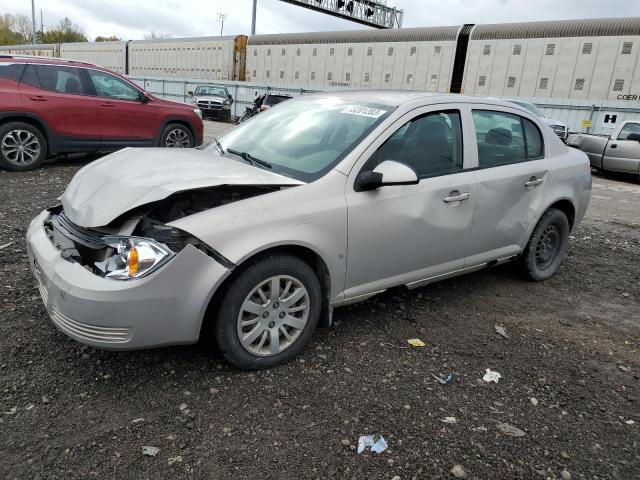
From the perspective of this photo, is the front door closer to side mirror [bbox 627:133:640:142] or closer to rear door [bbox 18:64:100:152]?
rear door [bbox 18:64:100:152]

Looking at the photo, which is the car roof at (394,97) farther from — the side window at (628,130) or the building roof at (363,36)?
the building roof at (363,36)

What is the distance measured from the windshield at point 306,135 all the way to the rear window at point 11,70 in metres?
5.68

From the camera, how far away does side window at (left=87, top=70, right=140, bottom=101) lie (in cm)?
883

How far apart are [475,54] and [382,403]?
77.7 ft

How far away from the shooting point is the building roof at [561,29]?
64.2 feet

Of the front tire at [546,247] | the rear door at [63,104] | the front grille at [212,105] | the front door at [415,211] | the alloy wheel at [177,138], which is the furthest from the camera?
the front grille at [212,105]

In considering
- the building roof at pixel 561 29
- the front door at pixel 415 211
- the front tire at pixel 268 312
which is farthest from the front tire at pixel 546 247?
the building roof at pixel 561 29

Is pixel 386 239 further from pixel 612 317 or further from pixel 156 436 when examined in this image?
pixel 612 317

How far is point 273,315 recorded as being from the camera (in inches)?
117

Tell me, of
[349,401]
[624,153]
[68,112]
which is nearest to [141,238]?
[349,401]

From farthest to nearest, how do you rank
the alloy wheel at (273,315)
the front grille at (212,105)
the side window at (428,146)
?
the front grille at (212,105)
the side window at (428,146)
the alloy wheel at (273,315)

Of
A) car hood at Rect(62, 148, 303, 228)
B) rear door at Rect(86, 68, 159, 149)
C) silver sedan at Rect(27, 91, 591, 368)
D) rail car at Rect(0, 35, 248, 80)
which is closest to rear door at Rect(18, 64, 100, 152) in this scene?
rear door at Rect(86, 68, 159, 149)

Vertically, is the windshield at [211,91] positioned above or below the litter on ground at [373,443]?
above

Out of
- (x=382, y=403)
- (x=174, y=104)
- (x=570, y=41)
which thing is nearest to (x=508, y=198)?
(x=382, y=403)
